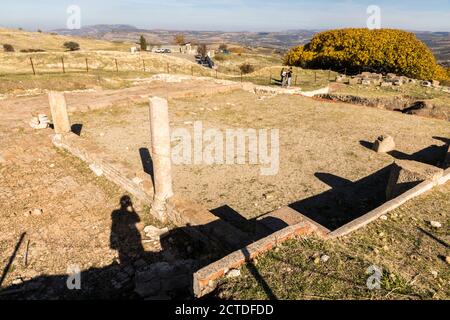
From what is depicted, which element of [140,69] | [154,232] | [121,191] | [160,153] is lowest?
[154,232]

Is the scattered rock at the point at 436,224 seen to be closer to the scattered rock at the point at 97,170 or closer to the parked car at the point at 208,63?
the scattered rock at the point at 97,170

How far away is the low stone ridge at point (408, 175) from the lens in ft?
25.6

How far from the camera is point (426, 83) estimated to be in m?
25.2

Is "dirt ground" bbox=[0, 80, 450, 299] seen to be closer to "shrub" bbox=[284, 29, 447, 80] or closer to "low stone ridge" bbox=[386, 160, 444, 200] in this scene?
"low stone ridge" bbox=[386, 160, 444, 200]

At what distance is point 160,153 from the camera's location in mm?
7020

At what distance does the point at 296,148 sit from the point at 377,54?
81.7 feet

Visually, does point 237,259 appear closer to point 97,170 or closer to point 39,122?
point 97,170

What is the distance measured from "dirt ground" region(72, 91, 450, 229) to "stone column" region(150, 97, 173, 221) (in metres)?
1.22

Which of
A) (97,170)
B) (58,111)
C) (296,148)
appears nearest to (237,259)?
(97,170)

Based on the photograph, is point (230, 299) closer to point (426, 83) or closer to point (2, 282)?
point (2, 282)

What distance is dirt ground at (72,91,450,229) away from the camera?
8.43 metres

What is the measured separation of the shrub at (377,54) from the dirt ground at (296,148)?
16.9 m

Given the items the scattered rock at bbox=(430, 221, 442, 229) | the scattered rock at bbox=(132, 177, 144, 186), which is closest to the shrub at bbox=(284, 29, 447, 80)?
the scattered rock at bbox=(430, 221, 442, 229)

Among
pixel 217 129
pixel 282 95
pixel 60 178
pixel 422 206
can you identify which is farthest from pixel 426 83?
pixel 60 178
